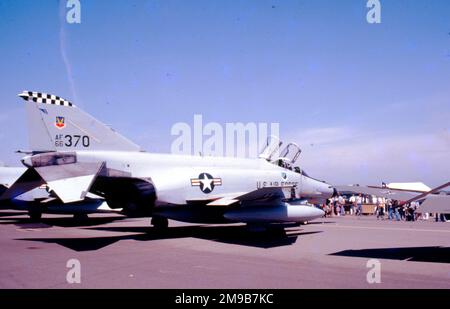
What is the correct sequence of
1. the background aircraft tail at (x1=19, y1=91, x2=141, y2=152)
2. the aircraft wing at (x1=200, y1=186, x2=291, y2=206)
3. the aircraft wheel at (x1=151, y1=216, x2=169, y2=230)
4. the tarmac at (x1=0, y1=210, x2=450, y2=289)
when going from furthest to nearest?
the aircraft wheel at (x1=151, y1=216, x2=169, y2=230)
the aircraft wing at (x1=200, y1=186, x2=291, y2=206)
the background aircraft tail at (x1=19, y1=91, x2=141, y2=152)
the tarmac at (x1=0, y1=210, x2=450, y2=289)

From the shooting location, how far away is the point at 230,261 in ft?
25.8

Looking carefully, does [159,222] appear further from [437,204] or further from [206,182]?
[437,204]

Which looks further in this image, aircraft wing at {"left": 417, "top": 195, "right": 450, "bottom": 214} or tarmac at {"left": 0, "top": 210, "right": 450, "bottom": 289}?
aircraft wing at {"left": 417, "top": 195, "right": 450, "bottom": 214}

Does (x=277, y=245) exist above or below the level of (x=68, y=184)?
below

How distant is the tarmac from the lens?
5.94 metres

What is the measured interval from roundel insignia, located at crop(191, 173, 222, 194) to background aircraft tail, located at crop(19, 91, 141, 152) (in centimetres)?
264

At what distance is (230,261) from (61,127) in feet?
20.2

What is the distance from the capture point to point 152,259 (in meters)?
8.07

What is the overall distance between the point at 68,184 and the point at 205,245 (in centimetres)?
391

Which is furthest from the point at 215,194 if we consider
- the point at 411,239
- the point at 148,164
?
the point at 411,239

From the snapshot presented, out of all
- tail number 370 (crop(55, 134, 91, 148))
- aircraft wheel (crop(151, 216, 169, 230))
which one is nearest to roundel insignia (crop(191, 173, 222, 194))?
aircraft wheel (crop(151, 216, 169, 230))

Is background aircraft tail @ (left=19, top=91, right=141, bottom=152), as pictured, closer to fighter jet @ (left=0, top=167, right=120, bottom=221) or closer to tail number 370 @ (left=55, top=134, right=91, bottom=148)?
tail number 370 @ (left=55, top=134, right=91, bottom=148)
